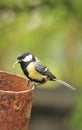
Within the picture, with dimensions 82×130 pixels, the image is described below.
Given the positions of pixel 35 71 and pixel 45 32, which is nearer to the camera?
pixel 35 71

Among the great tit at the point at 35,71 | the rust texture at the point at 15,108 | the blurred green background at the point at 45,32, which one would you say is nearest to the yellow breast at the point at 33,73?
the great tit at the point at 35,71

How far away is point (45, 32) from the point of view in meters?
6.80

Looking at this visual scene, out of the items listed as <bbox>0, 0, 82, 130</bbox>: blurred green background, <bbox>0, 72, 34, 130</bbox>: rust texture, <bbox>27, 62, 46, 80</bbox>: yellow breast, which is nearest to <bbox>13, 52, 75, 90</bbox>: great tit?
<bbox>27, 62, 46, 80</bbox>: yellow breast

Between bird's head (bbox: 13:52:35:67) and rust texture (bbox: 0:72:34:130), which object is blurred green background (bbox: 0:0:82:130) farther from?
rust texture (bbox: 0:72:34:130)

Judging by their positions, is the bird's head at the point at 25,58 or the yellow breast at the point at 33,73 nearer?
the bird's head at the point at 25,58

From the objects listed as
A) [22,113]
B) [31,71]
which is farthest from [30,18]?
[22,113]

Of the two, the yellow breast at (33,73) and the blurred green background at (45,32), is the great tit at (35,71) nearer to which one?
the yellow breast at (33,73)

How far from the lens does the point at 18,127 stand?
Result: 2.51m

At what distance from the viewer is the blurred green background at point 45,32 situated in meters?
6.37

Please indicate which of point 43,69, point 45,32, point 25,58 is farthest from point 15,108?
point 45,32

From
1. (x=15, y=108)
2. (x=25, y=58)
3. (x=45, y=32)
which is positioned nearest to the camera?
(x=15, y=108)

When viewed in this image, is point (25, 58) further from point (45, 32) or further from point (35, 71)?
point (45, 32)

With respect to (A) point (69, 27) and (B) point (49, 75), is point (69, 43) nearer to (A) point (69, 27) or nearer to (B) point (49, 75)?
(A) point (69, 27)

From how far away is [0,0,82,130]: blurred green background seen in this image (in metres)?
6.37
